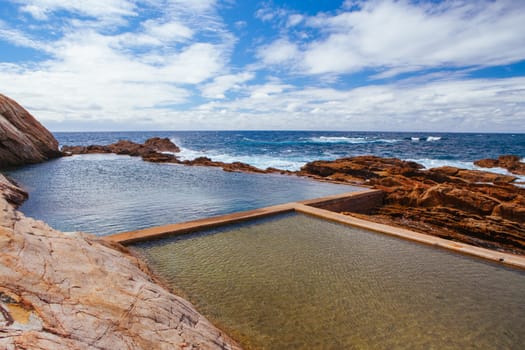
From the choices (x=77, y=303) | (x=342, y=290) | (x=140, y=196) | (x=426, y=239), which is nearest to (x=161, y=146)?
(x=140, y=196)

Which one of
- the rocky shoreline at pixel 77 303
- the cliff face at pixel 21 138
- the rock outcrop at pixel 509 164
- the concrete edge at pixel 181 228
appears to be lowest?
the rock outcrop at pixel 509 164

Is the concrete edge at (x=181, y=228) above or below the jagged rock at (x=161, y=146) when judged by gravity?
below

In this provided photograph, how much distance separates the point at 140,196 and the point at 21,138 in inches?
667

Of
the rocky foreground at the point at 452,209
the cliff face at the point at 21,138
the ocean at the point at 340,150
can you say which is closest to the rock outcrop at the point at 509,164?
the ocean at the point at 340,150

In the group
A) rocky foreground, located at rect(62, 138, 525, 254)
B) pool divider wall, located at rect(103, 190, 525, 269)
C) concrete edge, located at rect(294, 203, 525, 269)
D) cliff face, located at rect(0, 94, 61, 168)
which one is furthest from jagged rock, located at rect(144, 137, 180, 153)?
concrete edge, located at rect(294, 203, 525, 269)

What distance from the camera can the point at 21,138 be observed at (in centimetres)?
2209

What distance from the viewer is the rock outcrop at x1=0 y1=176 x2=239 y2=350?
1935mm

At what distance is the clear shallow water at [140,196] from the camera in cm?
844

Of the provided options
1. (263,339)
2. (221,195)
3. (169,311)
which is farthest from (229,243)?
(221,195)

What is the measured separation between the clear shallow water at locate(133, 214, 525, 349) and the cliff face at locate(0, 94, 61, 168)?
20.9m

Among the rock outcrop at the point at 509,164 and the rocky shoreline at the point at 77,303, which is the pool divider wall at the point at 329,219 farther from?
the rock outcrop at the point at 509,164

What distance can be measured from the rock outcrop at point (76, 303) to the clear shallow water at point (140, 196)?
450 cm

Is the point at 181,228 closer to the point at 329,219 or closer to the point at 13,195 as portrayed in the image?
the point at 329,219

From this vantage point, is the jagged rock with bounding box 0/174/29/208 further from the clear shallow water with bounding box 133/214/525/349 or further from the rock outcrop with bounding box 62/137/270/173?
the rock outcrop with bounding box 62/137/270/173
